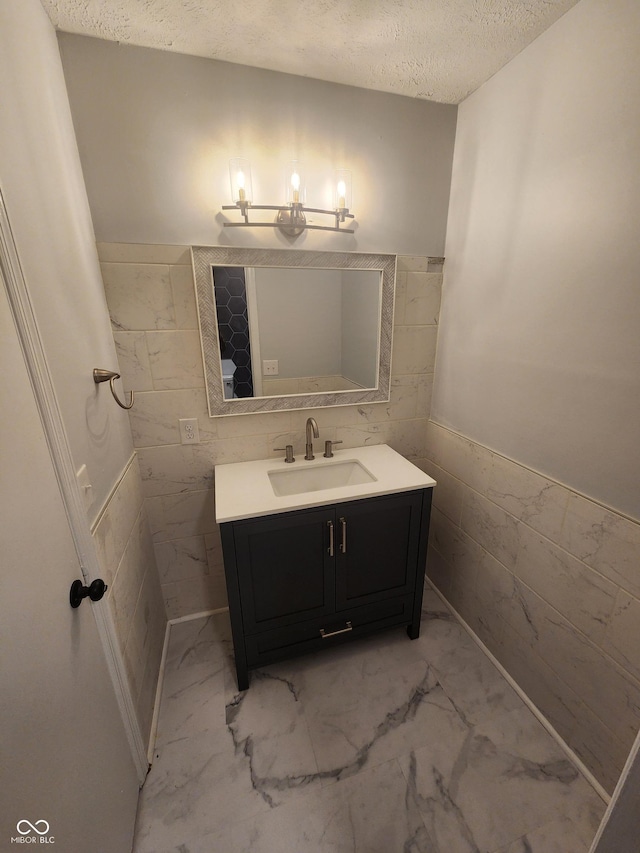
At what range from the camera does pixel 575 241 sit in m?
1.03

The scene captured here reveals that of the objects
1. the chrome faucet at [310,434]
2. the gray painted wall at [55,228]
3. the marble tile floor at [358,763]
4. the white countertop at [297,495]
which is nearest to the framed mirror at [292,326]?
the chrome faucet at [310,434]

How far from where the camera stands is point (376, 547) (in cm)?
141

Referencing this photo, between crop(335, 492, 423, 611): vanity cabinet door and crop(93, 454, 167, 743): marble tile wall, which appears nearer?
crop(93, 454, 167, 743): marble tile wall

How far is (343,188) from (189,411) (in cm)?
114

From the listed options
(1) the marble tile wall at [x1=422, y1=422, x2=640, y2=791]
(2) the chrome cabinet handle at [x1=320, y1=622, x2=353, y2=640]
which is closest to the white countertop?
(1) the marble tile wall at [x1=422, y1=422, x2=640, y2=791]

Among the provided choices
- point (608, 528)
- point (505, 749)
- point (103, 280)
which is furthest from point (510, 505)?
point (103, 280)

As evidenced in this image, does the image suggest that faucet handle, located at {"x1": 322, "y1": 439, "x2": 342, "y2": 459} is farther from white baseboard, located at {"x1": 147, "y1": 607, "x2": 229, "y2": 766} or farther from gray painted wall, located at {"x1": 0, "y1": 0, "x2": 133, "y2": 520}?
white baseboard, located at {"x1": 147, "y1": 607, "x2": 229, "y2": 766}

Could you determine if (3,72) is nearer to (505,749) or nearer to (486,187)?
(486,187)

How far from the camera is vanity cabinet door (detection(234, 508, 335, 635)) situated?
1236 mm

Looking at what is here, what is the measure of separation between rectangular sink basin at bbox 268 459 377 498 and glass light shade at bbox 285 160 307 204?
113 centimetres

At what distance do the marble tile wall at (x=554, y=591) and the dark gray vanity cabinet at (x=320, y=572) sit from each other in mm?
288

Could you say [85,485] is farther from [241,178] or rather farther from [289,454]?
[241,178]

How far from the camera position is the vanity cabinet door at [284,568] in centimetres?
124

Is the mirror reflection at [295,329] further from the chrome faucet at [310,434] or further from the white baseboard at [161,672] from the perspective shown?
the white baseboard at [161,672]
